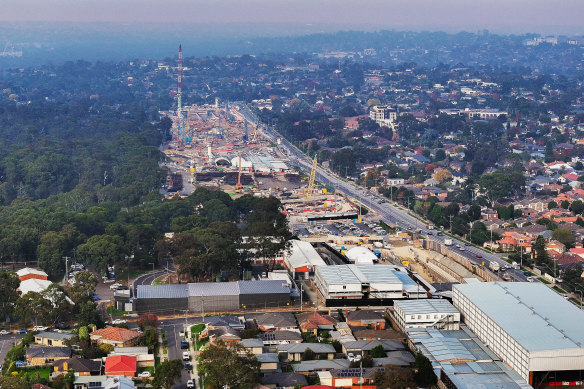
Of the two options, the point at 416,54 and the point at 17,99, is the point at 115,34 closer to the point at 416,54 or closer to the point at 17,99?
the point at 416,54

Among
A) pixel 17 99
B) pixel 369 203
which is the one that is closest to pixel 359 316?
pixel 369 203

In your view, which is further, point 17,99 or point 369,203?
point 17,99

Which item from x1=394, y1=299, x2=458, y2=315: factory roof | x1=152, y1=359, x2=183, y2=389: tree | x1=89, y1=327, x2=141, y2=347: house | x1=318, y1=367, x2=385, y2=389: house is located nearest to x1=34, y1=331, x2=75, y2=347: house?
x1=89, y1=327, x2=141, y2=347: house

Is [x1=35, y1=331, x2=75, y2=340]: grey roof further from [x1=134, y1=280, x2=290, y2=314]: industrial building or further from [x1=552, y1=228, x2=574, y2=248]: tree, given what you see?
[x1=552, y1=228, x2=574, y2=248]: tree

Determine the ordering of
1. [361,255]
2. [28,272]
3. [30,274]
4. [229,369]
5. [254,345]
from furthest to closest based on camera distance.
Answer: [361,255] → [28,272] → [30,274] → [254,345] → [229,369]

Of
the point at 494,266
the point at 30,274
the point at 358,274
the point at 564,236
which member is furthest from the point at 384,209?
the point at 30,274

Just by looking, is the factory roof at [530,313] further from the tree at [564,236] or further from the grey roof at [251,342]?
the tree at [564,236]

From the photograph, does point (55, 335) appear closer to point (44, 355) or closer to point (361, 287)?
point (44, 355)
